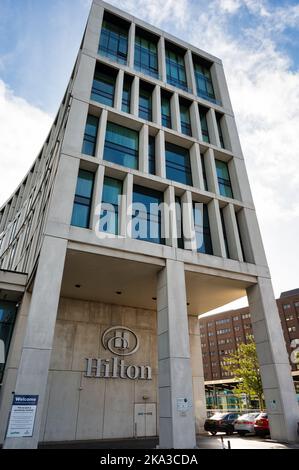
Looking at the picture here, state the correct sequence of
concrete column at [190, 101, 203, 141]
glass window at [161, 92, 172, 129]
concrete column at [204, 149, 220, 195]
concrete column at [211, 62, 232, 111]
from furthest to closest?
concrete column at [211, 62, 232, 111], concrete column at [190, 101, 203, 141], glass window at [161, 92, 172, 129], concrete column at [204, 149, 220, 195]

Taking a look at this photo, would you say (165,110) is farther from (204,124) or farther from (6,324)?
(6,324)

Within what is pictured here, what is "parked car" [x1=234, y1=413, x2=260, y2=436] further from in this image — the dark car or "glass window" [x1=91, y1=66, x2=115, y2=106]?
"glass window" [x1=91, y1=66, x2=115, y2=106]

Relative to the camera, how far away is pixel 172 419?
1346 centimetres

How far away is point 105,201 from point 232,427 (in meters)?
16.9

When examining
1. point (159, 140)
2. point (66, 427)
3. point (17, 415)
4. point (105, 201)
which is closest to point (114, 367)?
point (66, 427)

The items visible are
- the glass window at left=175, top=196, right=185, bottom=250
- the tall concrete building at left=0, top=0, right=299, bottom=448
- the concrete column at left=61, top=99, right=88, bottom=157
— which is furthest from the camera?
the glass window at left=175, top=196, right=185, bottom=250

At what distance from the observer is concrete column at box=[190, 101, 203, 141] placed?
23552mm

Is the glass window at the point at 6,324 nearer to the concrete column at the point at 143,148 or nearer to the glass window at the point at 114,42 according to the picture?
the concrete column at the point at 143,148

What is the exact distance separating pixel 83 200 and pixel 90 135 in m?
5.06

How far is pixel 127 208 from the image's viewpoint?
1784cm

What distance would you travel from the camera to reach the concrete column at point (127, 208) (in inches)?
670

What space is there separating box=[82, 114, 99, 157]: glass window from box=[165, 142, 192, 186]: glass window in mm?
5340

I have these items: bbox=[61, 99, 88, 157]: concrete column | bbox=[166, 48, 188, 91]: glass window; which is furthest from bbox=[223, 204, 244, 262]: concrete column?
bbox=[166, 48, 188, 91]: glass window

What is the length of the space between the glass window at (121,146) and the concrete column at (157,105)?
2023mm
